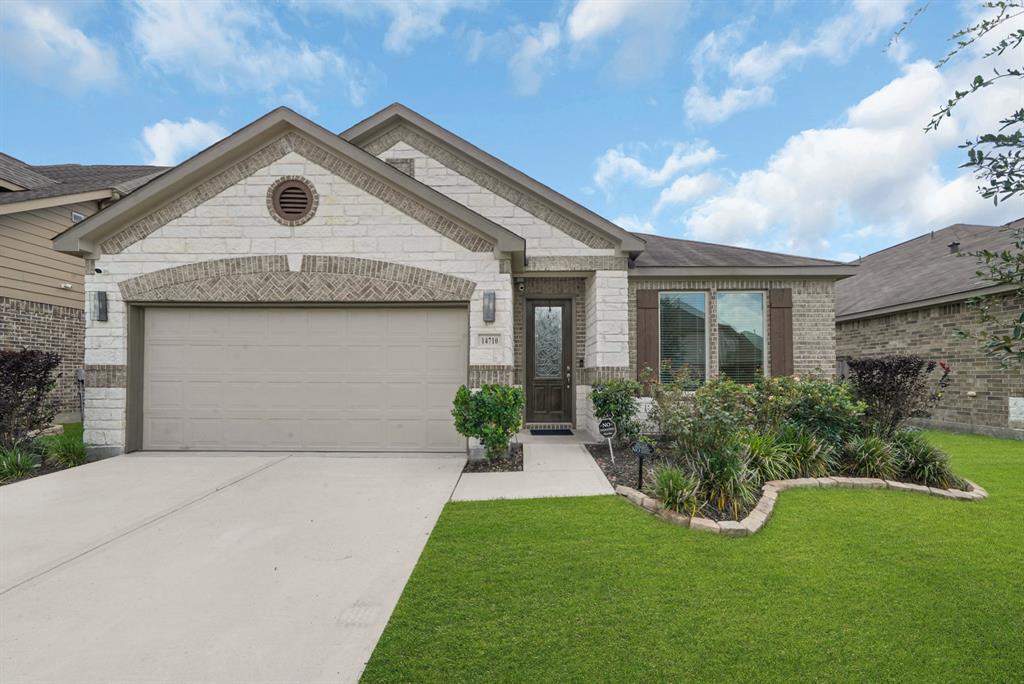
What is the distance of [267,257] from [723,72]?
11380mm

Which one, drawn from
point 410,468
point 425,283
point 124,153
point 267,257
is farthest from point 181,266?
point 124,153

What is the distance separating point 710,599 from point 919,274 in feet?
47.0

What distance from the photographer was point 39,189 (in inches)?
446

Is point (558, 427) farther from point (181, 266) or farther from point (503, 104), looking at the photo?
point (503, 104)

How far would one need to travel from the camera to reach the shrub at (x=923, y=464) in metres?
5.48

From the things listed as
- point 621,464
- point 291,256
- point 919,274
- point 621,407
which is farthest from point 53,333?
point 919,274

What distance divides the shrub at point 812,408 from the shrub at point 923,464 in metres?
0.54

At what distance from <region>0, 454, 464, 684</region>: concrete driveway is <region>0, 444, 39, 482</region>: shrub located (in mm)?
394

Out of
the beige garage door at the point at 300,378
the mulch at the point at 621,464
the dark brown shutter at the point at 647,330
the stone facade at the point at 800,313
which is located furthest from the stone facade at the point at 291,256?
the stone facade at the point at 800,313

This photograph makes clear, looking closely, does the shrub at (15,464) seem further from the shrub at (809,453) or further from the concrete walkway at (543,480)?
the shrub at (809,453)

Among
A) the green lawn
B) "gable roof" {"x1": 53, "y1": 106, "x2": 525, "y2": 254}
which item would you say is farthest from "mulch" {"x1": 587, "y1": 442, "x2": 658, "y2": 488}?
"gable roof" {"x1": 53, "y1": 106, "x2": 525, "y2": 254}

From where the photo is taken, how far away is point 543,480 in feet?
18.8

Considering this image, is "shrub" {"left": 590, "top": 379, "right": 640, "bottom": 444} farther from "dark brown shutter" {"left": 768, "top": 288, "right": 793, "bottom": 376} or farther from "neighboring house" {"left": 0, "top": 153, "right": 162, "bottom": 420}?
"neighboring house" {"left": 0, "top": 153, "right": 162, "bottom": 420}

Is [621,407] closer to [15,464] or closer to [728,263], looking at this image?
[728,263]
